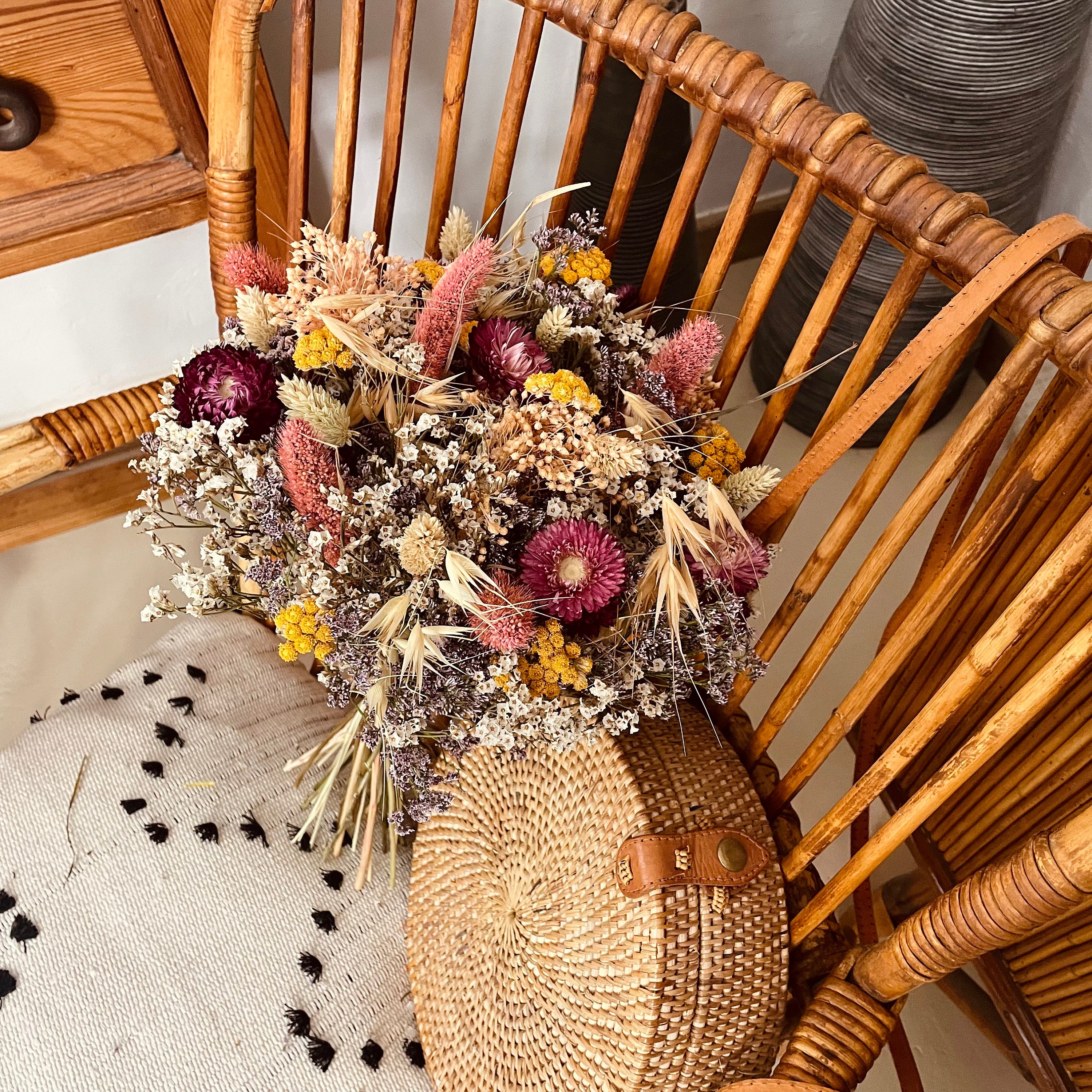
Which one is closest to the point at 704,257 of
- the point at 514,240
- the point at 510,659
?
the point at 514,240

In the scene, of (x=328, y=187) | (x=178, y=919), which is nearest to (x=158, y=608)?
(x=178, y=919)

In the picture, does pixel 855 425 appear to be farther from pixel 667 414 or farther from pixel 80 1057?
pixel 80 1057

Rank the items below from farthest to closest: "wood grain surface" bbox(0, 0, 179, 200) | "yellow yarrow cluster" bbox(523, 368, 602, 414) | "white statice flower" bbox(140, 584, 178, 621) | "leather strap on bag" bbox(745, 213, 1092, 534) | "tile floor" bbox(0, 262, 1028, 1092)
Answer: "tile floor" bbox(0, 262, 1028, 1092), "wood grain surface" bbox(0, 0, 179, 200), "white statice flower" bbox(140, 584, 178, 621), "yellow yarrow cluster" bbox(523, 368, 602, 414), "leather strap on bag" bbox(745, 213, 1092, 534)

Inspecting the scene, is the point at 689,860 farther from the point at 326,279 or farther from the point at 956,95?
the point at 956,95

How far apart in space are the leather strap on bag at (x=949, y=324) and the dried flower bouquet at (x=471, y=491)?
0.06 m

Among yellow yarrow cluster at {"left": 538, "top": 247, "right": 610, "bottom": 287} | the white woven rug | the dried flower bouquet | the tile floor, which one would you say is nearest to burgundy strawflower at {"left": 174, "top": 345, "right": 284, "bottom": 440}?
the dried flower bouquet

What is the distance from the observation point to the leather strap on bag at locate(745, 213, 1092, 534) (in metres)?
0.45

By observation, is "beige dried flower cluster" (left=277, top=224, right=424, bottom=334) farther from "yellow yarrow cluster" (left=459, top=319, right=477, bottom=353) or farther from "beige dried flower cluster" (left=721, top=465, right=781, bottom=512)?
"beige dried flower cluster" (left=721, top=465, right=781, bottom=512)

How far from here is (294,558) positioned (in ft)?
2.06

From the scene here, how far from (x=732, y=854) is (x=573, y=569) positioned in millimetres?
217

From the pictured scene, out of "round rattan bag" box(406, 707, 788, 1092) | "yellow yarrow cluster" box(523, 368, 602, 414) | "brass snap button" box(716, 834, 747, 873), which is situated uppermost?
"yellow yarrow cluster" box(523, 368, 602, 414)

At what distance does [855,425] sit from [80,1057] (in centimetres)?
71

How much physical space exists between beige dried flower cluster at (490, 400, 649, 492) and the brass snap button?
0.25 metres

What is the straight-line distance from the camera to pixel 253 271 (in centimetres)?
69
